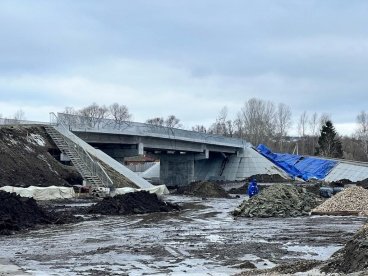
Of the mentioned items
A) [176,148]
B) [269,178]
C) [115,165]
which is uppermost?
[176,148]

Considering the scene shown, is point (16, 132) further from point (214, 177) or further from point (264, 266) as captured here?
point (264, 266)

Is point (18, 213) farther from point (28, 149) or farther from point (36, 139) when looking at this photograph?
point (36, 139)

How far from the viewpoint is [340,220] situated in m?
27.5

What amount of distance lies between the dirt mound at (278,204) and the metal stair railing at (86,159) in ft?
54.9

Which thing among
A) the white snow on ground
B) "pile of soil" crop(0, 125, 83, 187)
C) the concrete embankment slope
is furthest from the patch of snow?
the concrete embankment slope

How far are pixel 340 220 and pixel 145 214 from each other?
11.4 metres

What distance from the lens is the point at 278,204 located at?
32.5 metres

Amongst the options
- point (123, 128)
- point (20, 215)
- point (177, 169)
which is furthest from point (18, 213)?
point (177, 169)

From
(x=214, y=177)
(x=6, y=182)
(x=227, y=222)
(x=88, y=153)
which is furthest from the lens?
(x=214, y=177)

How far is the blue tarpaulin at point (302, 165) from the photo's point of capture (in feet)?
252

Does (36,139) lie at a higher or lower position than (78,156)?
higher

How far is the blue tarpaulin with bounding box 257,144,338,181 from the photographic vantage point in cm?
7675

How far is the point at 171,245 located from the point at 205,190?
118 feet

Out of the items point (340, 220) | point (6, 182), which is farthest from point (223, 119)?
point (340, 220)
